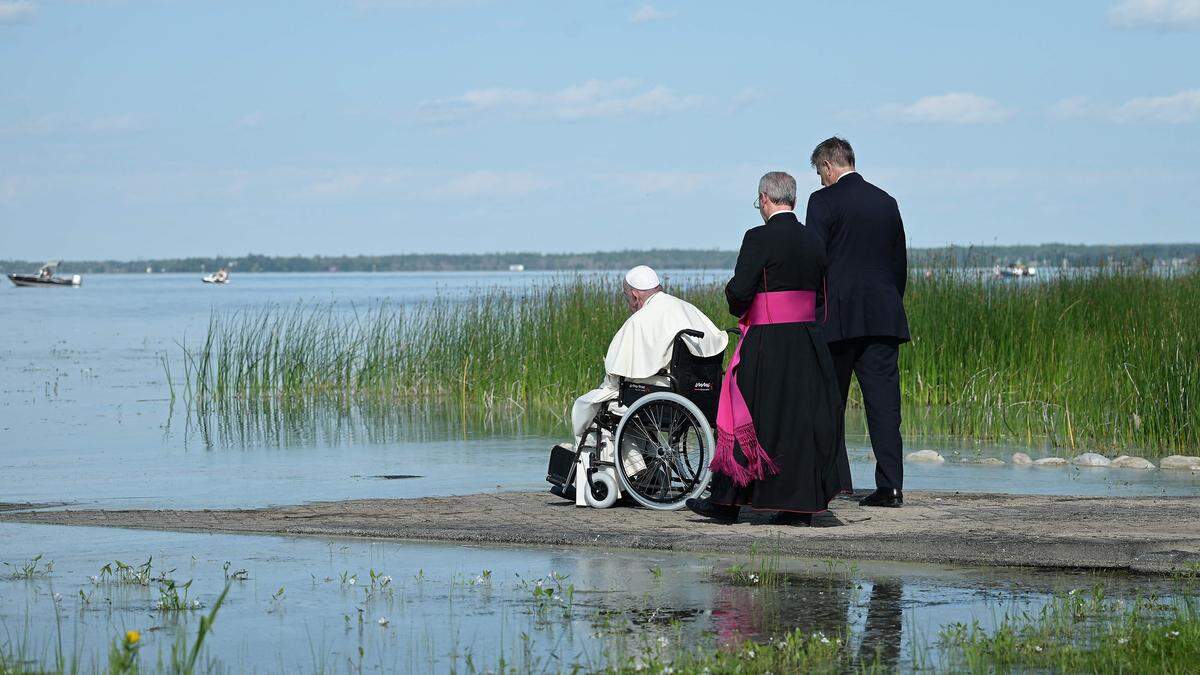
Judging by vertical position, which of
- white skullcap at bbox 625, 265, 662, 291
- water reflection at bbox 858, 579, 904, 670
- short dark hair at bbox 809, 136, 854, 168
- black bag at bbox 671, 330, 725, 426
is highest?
short dark hair at bbox 809, 136, 854, 168

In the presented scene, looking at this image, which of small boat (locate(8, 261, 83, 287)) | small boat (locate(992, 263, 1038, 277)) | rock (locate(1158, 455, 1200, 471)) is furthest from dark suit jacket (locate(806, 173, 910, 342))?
small boat (locate(8, 261, 83, 287))

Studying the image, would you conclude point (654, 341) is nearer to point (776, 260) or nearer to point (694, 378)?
point (694, 378)

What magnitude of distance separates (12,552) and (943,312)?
1110 cm

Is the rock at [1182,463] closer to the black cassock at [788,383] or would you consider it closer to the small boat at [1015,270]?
the black cassock at [788,383]

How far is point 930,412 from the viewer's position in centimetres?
1634

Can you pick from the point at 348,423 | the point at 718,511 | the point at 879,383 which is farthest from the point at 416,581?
the point at 348,423

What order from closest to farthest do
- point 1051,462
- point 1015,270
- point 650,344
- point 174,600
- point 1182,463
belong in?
point 174,600 → point 650,344 → point 1182,463 → point 1051,462 → point 1015,270

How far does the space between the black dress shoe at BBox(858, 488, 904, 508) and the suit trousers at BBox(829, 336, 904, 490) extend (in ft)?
0.14

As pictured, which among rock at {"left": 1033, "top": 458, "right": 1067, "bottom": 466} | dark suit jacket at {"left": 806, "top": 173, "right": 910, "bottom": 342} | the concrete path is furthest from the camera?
rock at {"left": 1033, "top": 458, "right": 1067, "bottom": 466}

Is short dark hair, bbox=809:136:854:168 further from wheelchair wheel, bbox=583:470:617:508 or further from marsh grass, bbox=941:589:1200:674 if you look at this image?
marsh grass, bbox=941:589:1200:674

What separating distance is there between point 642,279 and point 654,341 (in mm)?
443

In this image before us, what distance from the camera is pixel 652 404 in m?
8.76

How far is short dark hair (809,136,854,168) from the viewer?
888cm

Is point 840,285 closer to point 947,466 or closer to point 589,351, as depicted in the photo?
point 947,466
